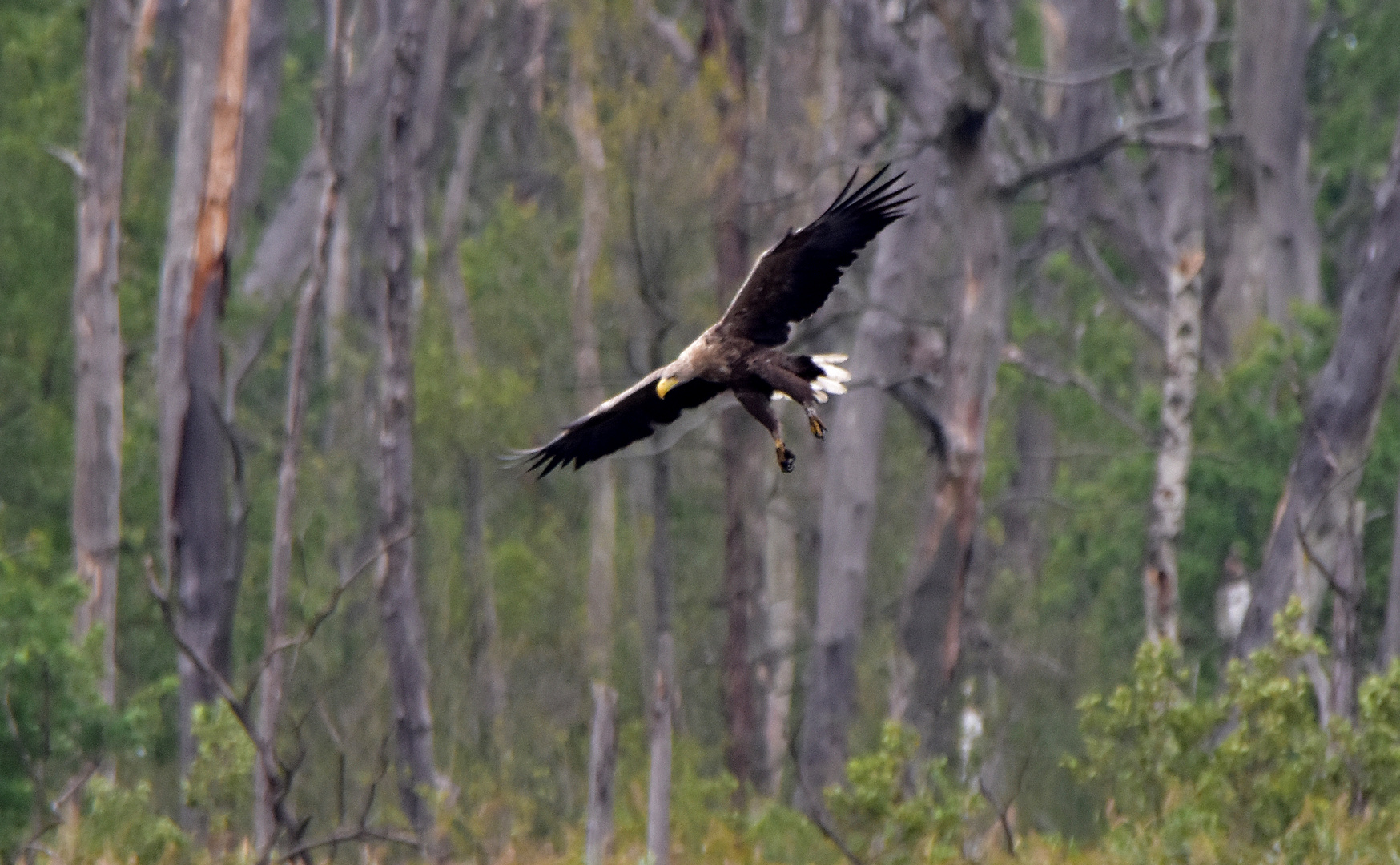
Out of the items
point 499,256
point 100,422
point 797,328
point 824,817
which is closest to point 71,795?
point 824,817

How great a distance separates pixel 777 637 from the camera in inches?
728

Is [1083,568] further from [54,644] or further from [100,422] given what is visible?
[54,644]

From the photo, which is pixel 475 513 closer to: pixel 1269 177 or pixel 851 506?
pixel 851 506

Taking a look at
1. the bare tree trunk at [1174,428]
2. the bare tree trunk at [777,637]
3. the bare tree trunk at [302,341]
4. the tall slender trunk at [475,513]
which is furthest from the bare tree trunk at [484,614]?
the bare tree trunk at [1174,428]

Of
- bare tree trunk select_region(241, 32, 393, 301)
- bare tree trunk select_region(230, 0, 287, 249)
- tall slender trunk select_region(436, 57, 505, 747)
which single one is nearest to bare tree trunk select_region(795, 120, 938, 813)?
tall slender trunk select_region(436, 57, 505, 747)

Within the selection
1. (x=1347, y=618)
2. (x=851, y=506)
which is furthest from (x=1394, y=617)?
(x=851, y=506)

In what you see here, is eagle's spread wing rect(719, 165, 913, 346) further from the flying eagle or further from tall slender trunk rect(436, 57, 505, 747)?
tall slender trunk rect(436, 57, 505, 747)

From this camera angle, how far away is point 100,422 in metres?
16.0

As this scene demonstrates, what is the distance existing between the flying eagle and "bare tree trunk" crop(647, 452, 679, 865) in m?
3.26

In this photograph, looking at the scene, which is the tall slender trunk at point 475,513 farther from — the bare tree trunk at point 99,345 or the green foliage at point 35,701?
the green foliage at point 35,701

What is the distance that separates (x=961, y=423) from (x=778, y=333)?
5.40 meters

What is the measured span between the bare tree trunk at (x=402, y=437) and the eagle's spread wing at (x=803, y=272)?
666cm

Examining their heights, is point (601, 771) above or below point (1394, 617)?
below

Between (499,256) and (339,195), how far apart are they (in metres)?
5.59
